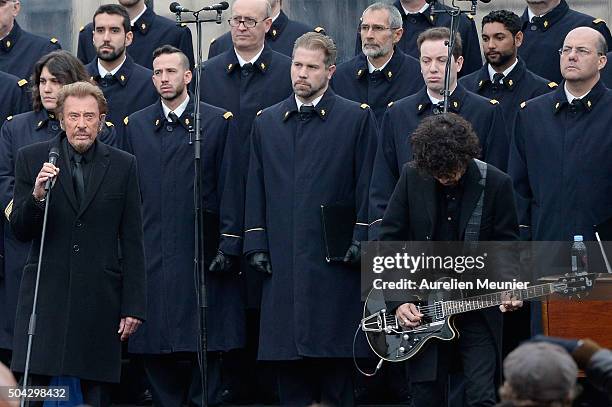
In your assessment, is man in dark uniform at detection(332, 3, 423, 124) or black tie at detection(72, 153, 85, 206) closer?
black tie at detection(72, 153, 85, 206)

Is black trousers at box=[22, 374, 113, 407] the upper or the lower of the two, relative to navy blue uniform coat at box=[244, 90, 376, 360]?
lower

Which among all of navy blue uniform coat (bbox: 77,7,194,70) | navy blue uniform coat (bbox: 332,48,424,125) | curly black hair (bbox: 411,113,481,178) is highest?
navy blue uniform coat (bbox: 77,7,194,70)

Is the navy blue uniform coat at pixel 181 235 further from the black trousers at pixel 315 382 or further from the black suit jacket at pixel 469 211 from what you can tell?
the black suit jacket at pixel 469 211

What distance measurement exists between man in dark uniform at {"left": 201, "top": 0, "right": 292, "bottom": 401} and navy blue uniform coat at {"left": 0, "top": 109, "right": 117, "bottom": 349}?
0.99 m

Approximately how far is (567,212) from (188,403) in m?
2.83

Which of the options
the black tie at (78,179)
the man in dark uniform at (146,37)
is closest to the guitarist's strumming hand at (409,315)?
the black tie at (78,179)

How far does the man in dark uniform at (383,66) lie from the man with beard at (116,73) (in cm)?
155

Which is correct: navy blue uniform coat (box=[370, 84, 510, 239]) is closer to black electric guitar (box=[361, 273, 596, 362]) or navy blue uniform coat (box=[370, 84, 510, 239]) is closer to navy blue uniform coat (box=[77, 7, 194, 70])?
black electric guitar (box=[361, 273, 596, 362])

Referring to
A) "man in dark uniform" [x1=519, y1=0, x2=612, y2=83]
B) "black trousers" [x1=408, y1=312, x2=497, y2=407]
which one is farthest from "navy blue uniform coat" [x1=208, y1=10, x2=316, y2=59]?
"black trousers" [x1=408, y1=312, x2=497, y2=407]

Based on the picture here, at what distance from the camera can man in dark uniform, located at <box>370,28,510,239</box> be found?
434 inches

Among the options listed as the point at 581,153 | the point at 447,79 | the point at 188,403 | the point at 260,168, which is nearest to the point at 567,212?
the point at 581,153

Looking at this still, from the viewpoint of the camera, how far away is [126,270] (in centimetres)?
998

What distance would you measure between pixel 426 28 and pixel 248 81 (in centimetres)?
151

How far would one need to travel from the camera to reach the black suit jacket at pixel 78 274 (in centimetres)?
977
